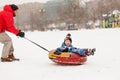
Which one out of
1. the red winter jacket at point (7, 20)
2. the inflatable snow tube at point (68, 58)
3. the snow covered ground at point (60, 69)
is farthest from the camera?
the red winter jacket at point (7, 20)

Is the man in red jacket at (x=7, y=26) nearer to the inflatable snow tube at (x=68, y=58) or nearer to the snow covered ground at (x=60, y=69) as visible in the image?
the snow covered ground at (x=60, y=69)

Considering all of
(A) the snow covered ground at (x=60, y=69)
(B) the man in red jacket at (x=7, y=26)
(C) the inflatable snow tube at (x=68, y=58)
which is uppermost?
(B) the man in red jacket at (x=7, y=26)

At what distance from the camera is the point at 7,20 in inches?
306

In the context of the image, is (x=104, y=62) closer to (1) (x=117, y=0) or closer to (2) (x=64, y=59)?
(2) (x=64, y=59)

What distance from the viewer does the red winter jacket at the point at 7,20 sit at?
7.80 meters

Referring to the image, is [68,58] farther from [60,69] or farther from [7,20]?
[7,20]

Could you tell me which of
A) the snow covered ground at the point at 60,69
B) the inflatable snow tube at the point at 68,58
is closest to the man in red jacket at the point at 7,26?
the snow covered ground at the point at 60,69

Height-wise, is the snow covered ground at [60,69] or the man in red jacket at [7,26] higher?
the man in red jacket at [7,26]

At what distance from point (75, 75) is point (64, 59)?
1.09 metres

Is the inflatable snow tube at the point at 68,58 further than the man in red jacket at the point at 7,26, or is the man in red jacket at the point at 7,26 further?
the man in red jacket at the point at 7,26

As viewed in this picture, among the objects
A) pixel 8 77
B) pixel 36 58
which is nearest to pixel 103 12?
pixel 36 58

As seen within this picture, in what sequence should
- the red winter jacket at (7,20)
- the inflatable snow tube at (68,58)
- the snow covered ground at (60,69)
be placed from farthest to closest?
the red winter jacket at (7,20) < the inflatable snow tube at (68,58) < the snow covered ground at (60,69)

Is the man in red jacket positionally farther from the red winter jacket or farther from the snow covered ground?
the snow covered ground

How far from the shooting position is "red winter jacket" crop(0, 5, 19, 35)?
7.80m
